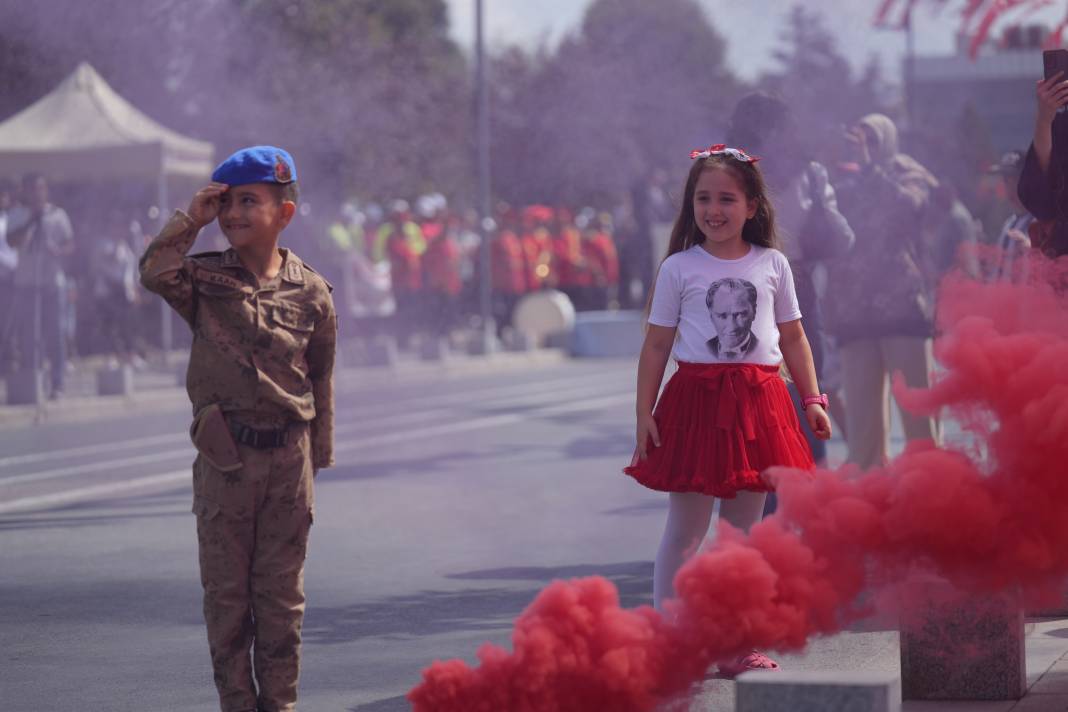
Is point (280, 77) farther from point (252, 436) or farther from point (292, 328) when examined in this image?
point (252, 436)

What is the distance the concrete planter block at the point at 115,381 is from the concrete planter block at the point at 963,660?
14.9 metres

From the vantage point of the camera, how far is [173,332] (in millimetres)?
27109

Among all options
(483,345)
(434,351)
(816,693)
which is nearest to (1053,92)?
(816,693)

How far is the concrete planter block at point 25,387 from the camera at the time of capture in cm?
1813

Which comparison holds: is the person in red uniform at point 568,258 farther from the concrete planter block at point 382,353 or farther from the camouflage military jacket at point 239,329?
Answer: the camouflage military jacket at point 239,329

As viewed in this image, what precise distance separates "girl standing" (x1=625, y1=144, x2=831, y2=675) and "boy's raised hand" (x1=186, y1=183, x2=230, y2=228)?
1.37 metres

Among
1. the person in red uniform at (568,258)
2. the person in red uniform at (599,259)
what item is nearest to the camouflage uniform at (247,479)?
the person in red uniform at (568,258)

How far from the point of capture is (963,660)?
5.43 meters

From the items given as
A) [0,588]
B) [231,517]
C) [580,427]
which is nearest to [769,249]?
[231,517]

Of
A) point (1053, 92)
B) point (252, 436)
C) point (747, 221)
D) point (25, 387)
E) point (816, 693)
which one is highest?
point (1053, 92)

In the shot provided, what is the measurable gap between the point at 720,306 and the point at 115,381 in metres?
14.5

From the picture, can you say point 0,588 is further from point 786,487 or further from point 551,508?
point 786,487

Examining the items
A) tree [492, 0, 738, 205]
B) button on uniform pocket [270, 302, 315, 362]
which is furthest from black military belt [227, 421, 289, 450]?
tree [492, 0, 738, 205]

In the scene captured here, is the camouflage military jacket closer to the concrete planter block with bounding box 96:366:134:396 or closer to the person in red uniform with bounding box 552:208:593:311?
the concrete planter block with bounding box 96:366:134:396
